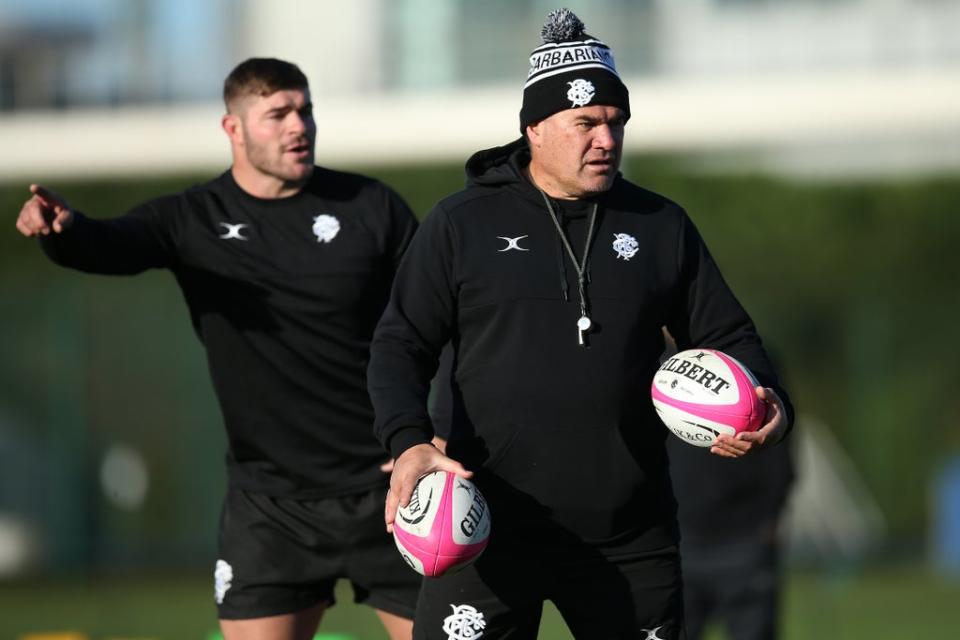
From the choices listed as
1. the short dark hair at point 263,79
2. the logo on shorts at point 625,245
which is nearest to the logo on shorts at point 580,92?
the logo on shorts at point 625,245

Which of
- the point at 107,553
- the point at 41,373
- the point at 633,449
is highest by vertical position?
the point at 633,449

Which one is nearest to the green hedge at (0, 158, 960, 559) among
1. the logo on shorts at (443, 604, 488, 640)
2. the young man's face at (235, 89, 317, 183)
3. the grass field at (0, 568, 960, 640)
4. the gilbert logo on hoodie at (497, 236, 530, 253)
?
the grass field at (0, 568, 960, 640)

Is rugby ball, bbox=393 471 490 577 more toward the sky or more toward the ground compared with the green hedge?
more toward the sky

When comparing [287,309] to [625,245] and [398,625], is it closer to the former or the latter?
[398,625]

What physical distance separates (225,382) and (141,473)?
13717mm

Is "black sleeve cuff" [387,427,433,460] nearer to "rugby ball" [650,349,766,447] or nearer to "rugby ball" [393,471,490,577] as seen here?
"rugby ball" [393,471,490,577]

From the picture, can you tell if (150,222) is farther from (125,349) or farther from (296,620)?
(125,349)

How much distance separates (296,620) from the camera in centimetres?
659

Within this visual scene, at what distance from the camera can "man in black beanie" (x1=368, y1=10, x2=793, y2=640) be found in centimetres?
528

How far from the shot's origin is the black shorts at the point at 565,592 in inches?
209

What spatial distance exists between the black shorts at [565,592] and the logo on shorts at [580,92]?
1.36 m

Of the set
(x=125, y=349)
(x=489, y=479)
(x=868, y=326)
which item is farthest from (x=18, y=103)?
(x=489, y=479)

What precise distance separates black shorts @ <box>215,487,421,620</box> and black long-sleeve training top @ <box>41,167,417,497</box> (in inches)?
3.1

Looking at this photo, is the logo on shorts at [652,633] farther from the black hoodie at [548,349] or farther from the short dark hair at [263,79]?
the short dark hair at [263,79]
